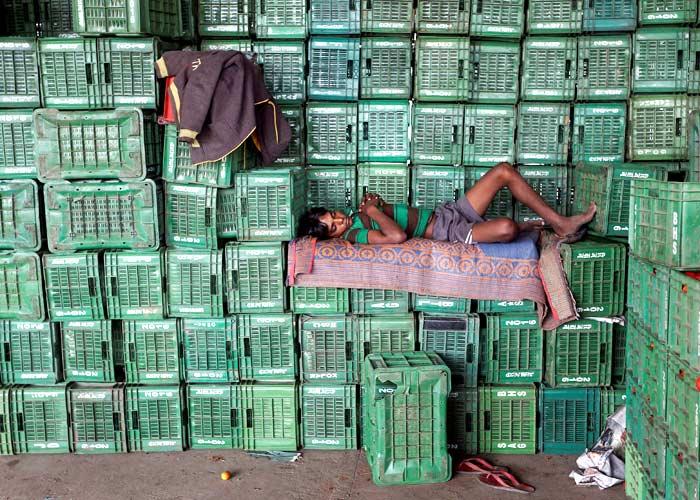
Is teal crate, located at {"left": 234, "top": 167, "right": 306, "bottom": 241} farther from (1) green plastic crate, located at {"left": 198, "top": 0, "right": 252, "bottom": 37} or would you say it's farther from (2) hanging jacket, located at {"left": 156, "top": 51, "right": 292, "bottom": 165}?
(1) green plastic crate, located at {"left": 198, "top": 0, "right": 252, "bottom": 37}

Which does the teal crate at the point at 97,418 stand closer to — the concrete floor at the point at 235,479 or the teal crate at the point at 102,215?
the concrete floor at the point at 235,479

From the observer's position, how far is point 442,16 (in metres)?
5.57

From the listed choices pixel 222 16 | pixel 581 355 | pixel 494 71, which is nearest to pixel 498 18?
pixel 494 71

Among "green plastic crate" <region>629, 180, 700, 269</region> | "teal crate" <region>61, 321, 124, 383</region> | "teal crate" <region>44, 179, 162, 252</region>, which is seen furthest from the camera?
"teal crate" <region>61, 321, 124, 383</region>

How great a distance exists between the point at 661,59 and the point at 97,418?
484 centimetres

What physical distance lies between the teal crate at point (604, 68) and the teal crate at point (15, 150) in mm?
3972

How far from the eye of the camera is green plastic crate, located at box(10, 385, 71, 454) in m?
5.29

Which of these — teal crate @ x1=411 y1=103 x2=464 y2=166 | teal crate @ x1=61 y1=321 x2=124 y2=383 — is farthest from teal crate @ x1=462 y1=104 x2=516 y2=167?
teal crate @ x1=61 y1=321 x2=124 y2=383

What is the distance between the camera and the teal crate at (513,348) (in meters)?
5.36

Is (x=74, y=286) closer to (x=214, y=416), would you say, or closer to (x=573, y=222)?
(x=214, y=416)

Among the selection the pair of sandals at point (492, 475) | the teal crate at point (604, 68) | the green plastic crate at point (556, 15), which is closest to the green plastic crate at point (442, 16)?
the green plastic crate at point (556, 15)

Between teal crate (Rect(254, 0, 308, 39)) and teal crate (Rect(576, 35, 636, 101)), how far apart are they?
2.08 metres

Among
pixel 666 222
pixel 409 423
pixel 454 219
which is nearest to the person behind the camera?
pixel 666 222

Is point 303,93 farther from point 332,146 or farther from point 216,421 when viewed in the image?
point 216,421
